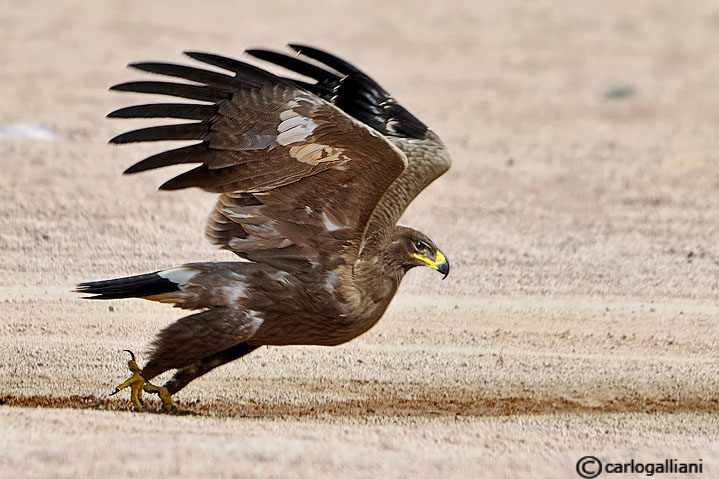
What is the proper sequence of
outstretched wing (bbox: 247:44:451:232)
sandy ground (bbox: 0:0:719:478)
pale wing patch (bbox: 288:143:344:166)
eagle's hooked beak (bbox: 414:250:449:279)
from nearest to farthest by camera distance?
1. sandy ground (bbox: 0:0:719:478)
2. pale wing patch (bbox: 288:143:344:166)
3. eagle's hooked beak (bbox: 414:250:449:279)
4. outstretched wing (bbox: 247:44:451:232)

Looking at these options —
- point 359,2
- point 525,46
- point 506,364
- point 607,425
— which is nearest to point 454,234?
point 506,364

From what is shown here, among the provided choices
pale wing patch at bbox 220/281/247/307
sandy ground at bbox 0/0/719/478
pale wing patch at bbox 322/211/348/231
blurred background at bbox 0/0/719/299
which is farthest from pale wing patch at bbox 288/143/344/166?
blurred background at bbox 0/0/719/299

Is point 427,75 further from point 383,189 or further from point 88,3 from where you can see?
point 383,189

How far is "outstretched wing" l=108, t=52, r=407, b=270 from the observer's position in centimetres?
480

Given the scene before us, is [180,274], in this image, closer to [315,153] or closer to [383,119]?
[315,153]

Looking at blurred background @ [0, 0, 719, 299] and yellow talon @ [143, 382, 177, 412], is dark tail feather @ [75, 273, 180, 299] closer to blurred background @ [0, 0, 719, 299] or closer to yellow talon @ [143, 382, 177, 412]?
yellow talon @ [143, 382, 177, 412]

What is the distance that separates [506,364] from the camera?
20.8ft

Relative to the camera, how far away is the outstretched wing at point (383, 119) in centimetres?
591

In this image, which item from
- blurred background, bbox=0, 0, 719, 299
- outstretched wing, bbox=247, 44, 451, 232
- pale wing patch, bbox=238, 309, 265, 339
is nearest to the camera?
pale wing patch, bbox=238, 309, 265, 339

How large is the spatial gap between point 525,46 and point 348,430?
14.2 metres

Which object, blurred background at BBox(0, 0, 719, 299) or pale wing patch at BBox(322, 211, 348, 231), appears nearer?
pale wing patch at BBox(322, 211, 348, 231)
